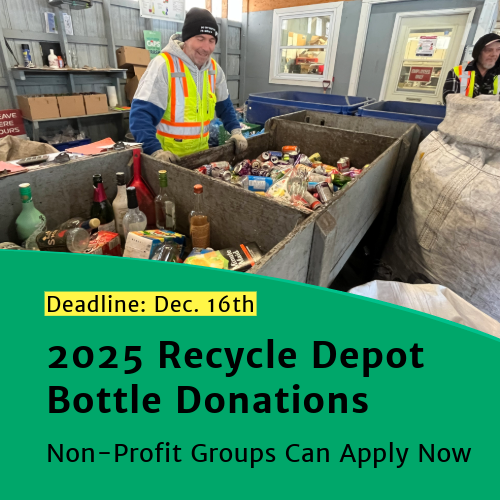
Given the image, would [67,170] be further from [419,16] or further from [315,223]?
[419,16]

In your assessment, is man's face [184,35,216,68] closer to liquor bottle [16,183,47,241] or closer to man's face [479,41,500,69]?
liquor bottle [16,183,47,241]

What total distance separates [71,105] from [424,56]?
4846 mm

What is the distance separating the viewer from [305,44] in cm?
587

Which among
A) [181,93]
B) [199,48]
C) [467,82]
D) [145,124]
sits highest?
[199,48]

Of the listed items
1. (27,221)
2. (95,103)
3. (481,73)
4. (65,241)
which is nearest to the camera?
(65,241)

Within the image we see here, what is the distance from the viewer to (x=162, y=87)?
1.78 meters

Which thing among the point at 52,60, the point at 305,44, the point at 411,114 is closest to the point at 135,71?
the point at 52,60

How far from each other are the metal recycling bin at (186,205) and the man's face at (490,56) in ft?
9.26

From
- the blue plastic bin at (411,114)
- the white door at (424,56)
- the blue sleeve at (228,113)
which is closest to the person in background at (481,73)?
the blue plastic bin at (411,114)

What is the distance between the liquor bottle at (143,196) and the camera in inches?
53.6

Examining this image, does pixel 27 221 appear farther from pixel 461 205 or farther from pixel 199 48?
pixel 461 205

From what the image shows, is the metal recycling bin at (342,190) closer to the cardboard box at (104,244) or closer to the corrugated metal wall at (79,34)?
the cardboard box at (104,244)

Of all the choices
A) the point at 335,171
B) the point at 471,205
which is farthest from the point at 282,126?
the point at 471,205

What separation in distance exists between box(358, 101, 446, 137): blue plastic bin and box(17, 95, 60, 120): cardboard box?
3.48m
